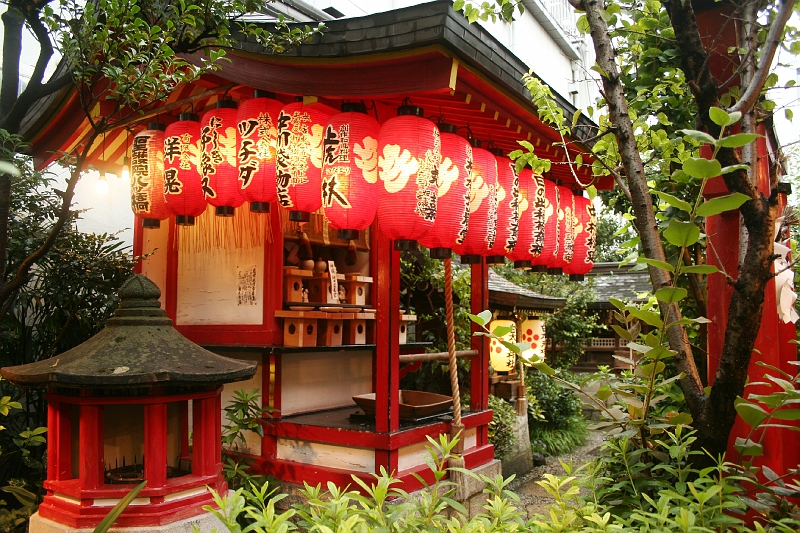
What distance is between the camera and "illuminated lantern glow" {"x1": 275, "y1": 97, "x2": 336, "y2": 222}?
5156 mm

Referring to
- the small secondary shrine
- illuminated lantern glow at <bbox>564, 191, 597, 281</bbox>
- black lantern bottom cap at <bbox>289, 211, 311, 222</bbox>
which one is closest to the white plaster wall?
the small secondary shrine

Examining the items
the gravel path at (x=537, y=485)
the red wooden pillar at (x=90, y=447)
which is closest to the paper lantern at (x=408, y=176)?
the red wooden pillar at (x=90, y=447)

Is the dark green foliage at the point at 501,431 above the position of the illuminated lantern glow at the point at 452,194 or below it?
below

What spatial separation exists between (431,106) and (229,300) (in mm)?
3250

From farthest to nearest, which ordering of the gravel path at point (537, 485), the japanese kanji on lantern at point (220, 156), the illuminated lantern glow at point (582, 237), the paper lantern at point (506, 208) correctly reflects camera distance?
the gravel path at point (537, 485)
the illuminated lantern glow at point (582, 237)
the paper lantern at point (506, 208)
the japanese kanji on lantern at point (220, 156)

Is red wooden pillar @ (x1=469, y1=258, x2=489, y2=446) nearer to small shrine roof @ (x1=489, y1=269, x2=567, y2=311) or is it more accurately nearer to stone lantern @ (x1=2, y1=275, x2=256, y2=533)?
small shrine roof @ (x1=489, y1=269, x2=567, y2=311)

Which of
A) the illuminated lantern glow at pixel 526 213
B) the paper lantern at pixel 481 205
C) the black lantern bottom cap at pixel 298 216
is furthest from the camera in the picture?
the illuminated lantern glow at pixel 526 213

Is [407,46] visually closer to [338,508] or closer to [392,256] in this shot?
[392,256]

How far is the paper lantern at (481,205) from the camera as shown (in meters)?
5.78

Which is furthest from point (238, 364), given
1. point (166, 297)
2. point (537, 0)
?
point (537, 0)

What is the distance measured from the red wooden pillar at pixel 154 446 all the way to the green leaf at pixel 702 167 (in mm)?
3420

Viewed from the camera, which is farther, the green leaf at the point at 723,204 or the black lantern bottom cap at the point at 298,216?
the black lantern bottom cap at the point at 298,216

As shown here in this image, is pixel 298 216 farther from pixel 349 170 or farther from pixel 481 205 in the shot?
pixel 481 205

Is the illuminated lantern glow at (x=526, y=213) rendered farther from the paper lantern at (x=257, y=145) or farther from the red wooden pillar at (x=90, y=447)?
the red wooden pillar at (x=90, y=447)
